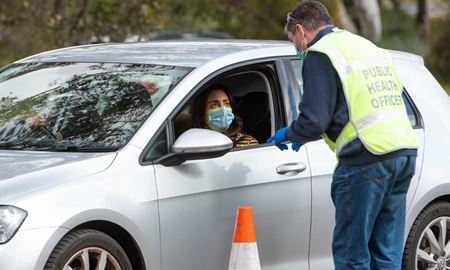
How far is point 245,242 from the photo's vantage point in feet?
20.0

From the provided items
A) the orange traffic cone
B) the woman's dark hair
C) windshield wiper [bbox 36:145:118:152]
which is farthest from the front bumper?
the woman's dark hair

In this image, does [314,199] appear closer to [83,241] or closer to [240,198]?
[240,198]

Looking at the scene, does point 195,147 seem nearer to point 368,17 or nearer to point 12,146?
point 12,146

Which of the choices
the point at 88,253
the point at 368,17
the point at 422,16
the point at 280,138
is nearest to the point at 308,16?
the point at 280,138

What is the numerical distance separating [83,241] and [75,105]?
1105mm

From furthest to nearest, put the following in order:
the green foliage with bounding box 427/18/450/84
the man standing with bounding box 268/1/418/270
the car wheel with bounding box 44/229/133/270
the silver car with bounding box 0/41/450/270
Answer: the green foliage with bounding box 427/18/450/84 < the man standing with bounding box 268/1/418/270 < the silver car with bounding box 0/41/450/270 < the car wheel with bounding box 44/229/133/270

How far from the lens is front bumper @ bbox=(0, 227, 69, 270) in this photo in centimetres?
558

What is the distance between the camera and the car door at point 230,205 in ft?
20.7

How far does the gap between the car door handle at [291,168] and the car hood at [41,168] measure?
41.4 inches

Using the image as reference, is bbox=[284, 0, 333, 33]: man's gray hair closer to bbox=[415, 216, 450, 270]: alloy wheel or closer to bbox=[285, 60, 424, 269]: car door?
bbox=[285, 60, 424, 269]: car door

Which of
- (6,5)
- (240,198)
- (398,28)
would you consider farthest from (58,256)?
(398,28)

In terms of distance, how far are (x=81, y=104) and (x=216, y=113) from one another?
789mm

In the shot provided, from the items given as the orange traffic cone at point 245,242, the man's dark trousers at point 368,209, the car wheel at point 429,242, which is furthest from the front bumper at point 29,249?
the car wheel at point 429,242

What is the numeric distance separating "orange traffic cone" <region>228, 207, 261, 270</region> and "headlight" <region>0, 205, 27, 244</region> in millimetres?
1067
